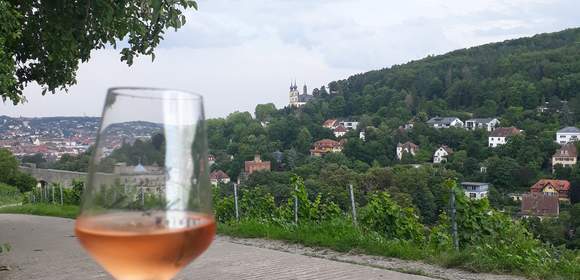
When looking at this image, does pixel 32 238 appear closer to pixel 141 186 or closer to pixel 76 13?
pixel 76 13

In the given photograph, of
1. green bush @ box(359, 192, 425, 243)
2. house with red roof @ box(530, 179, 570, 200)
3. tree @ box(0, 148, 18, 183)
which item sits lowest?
house with red roof @ box(530, 179, 570, 200)

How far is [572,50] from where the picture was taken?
9431 cm

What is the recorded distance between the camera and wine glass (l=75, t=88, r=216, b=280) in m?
1.05

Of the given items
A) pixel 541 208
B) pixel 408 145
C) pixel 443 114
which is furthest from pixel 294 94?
pixel 541 208

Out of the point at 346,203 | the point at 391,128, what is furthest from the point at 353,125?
the point at 346,203

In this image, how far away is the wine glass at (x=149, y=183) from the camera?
1.05m

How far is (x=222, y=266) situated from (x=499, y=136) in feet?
187

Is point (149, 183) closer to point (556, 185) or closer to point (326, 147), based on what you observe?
point (556, 185)

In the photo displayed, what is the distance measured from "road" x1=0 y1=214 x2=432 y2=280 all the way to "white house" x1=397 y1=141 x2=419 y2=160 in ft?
153

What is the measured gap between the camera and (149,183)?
1.09 meters

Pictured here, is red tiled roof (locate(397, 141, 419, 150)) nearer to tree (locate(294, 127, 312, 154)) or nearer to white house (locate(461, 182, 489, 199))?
tree (locate(294, 127, 312, 154))

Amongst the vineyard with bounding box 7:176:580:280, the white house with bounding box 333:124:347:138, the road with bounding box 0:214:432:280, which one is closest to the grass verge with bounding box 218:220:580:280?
the vineyard with bounding box 7:176:580:280

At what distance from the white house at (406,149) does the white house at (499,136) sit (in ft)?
23.5

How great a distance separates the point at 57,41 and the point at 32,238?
14.2 feet
